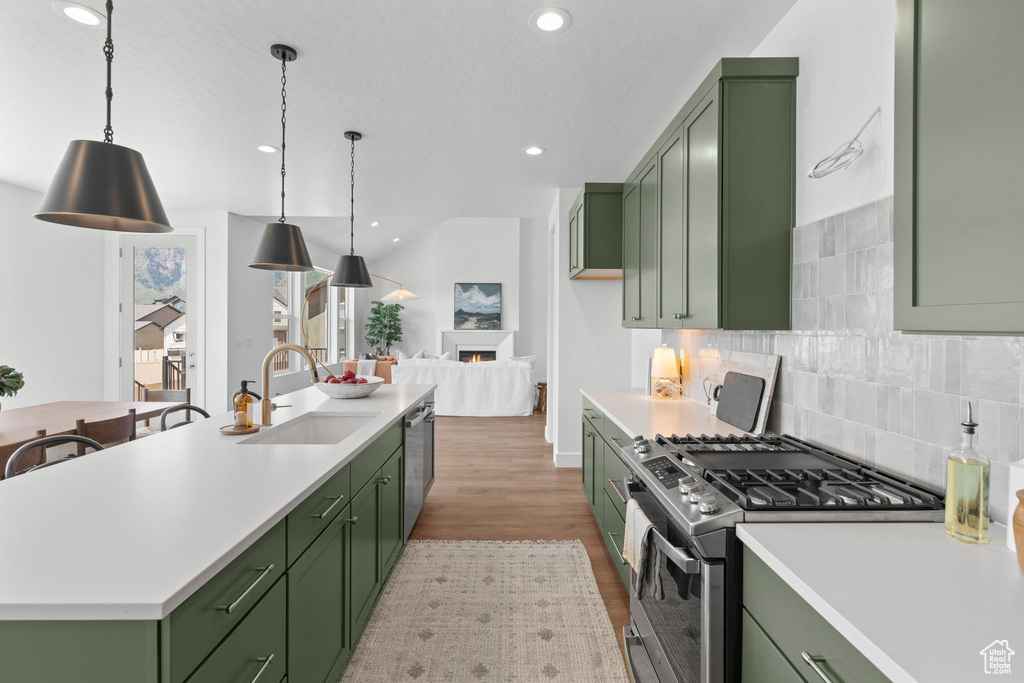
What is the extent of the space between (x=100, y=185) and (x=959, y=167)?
1.95 meters

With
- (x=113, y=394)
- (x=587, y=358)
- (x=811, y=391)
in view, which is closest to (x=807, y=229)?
(x=811, y=391)

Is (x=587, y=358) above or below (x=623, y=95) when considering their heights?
below

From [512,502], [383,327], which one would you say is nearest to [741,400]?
[512,502]

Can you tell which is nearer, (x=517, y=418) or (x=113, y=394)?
(x=113, y=394)

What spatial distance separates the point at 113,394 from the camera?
5223 millimetres

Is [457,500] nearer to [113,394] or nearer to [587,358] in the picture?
[587,358]

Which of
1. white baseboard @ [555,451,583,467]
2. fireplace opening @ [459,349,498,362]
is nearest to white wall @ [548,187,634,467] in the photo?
white baseboard @ [555,451,583,467]

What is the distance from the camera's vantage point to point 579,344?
455 centimetres

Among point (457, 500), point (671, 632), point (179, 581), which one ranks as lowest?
point (457, 500)

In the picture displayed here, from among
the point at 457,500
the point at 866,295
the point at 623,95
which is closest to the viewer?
the point at 866,295

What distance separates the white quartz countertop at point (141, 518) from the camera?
808 mm

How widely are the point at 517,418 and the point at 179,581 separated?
6201 mm

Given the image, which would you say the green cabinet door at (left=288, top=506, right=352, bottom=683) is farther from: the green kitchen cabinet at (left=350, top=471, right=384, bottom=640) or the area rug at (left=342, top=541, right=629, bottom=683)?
the area rug at (left=342, top=541, right=629, bottom=683)

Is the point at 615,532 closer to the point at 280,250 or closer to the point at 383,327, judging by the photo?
the point at 280,250
